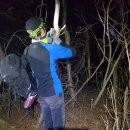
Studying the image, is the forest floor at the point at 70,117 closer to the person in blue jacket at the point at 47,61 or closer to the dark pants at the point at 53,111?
the dark pants at the point at 53,111

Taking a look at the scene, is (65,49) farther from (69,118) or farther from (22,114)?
(22,114)

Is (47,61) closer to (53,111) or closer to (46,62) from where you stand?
(46,62)

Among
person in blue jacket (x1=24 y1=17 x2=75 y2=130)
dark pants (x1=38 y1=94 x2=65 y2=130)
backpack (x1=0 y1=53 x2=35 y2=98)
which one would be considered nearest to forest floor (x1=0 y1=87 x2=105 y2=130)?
dark pants (x1=38 y1=94 x2=65 y2=130)

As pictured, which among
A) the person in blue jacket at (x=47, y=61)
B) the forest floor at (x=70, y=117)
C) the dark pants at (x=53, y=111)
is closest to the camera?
the person in blue jacket at (x=47, y=61)

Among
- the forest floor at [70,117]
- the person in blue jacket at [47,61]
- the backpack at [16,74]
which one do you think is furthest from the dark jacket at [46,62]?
the forest floor at [70,117]

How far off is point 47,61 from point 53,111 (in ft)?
2.76

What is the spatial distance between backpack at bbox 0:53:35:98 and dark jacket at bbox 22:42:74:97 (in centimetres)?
15

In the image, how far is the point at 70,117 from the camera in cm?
692

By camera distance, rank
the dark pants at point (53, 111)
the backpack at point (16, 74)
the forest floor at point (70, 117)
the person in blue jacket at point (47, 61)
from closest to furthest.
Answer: the person in blue jacket at point (47, 61), the backpack at point (16, 74), the dark pants at point (53, 111), the forest floor at point (70, 117)

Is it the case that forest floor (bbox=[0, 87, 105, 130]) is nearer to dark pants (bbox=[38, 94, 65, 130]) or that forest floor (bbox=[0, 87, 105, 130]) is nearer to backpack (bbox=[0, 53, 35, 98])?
dark pants (bbox=[38, 94, 65, 130])

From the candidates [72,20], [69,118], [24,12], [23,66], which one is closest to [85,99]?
[69,118]

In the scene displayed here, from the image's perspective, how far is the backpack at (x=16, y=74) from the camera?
15.5ft

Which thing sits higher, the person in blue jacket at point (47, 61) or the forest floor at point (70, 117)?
the person in blue jacket at point (47, 61)

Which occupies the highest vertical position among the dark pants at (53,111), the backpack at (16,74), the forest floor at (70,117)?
the backpack at (16,74)
